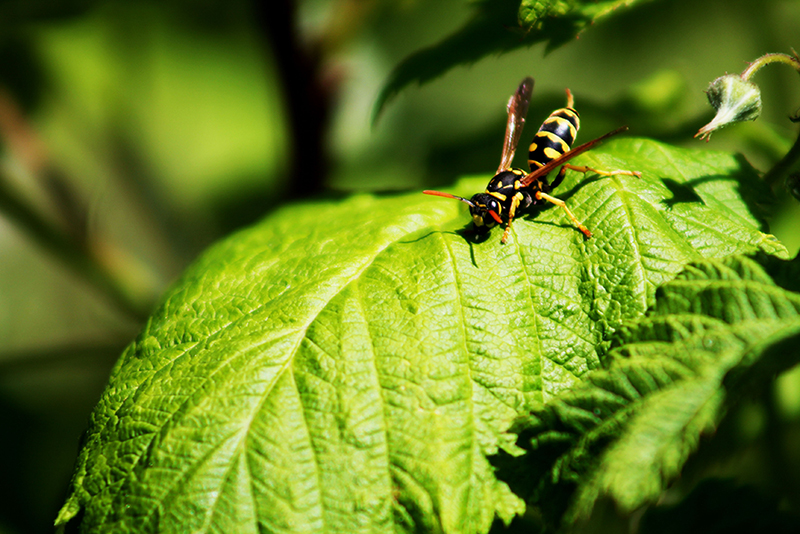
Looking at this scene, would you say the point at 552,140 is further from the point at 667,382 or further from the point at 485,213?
the point at 667,382

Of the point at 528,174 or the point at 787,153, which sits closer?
the point at 787,153

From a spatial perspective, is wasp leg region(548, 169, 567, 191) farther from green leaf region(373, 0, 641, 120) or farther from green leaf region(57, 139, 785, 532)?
green leaf region(373, 0, 641, 120)

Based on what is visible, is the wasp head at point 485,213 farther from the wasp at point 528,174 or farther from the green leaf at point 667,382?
the green leaf at point 667,382

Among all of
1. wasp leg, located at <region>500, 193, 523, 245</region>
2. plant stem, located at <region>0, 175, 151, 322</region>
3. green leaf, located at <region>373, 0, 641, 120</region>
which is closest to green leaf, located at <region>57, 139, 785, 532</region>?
wasp leg, located at <region>500, 193, 523, 245</region>

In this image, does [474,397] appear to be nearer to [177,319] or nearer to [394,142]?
[177,319]

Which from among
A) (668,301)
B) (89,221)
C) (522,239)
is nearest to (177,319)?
(522,239)

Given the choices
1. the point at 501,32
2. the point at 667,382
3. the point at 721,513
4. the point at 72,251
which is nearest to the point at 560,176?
the point at 501,32

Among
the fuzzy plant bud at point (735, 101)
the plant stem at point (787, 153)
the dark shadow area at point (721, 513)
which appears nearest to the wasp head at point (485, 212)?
the fuzzy plant bud at point (735, 101)
